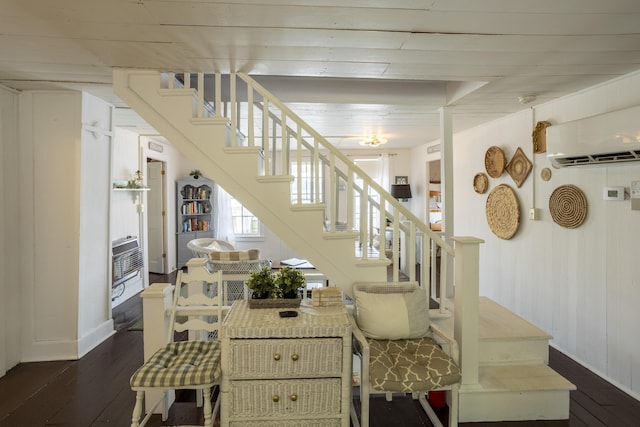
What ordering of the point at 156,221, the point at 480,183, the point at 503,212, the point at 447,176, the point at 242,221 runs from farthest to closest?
the point at 242,221
the point at 156,221
the point at 480,183
the point at 503,212
the point at 447,176

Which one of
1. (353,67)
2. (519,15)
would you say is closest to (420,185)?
(353,67)

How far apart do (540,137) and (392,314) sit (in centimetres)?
247

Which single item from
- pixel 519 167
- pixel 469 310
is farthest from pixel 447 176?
pixel 469 310

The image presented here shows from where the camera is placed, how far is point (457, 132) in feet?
16.6

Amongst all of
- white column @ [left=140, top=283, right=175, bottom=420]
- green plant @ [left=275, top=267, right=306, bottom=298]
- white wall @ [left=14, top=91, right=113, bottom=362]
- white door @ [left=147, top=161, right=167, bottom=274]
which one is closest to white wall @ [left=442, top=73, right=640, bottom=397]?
green plant @ [left=275, top=267, right=306, bottom=298]

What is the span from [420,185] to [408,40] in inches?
201

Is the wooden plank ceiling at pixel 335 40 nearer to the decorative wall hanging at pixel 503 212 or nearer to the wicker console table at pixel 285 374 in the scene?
the decorative wall hanging at pixel 503 212

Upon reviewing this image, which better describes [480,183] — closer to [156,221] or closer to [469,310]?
[469,310]

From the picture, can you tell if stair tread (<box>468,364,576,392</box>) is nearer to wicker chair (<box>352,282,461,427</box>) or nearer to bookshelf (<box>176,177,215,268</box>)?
wicker chair (<box>352,282,461,427</box>)

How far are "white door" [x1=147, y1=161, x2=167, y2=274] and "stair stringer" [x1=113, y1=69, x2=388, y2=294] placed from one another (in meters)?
4.05

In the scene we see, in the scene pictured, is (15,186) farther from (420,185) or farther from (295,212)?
(420,185)

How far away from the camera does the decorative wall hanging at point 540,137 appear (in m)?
3.38

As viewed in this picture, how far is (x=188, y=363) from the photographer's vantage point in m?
1.95

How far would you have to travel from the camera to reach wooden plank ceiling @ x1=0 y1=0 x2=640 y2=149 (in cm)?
171
